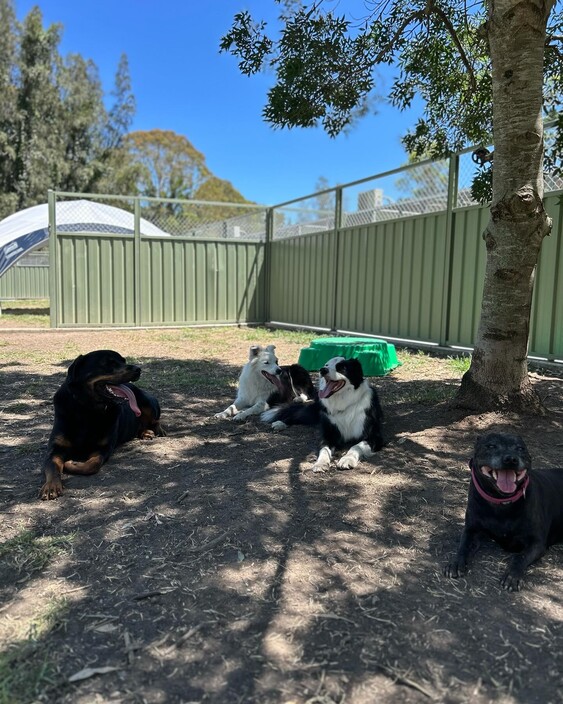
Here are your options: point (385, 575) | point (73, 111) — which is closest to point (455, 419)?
point (385, 575)

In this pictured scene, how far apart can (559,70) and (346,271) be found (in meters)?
6.36

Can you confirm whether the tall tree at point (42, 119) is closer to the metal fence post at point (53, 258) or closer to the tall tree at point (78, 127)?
the tall tree at point (78, 127)

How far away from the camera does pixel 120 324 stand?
1382 centimetres

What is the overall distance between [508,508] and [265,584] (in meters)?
1.20

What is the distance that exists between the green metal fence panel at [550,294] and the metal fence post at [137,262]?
9.43m

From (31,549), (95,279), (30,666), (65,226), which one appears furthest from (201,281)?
(30,666)

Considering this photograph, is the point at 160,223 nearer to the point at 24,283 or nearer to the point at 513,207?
the point at 513,207

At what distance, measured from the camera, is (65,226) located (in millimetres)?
14711

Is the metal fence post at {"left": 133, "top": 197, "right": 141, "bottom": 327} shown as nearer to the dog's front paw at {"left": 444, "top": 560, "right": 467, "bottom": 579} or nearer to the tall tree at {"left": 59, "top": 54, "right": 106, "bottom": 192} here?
the dog's front paw at {"left": 444, "top": 560, "right": 467, "bottom": 579}

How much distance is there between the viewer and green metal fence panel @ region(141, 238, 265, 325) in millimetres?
14023

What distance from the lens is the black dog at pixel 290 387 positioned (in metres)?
5.62

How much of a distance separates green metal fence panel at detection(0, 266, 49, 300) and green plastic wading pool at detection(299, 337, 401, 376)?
70.1ft

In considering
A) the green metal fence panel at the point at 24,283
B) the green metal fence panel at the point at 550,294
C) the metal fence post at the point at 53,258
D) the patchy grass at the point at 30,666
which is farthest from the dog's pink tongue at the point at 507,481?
the green metal fence panel at the point at 24,283

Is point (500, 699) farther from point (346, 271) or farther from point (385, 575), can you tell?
point (346, 271)
